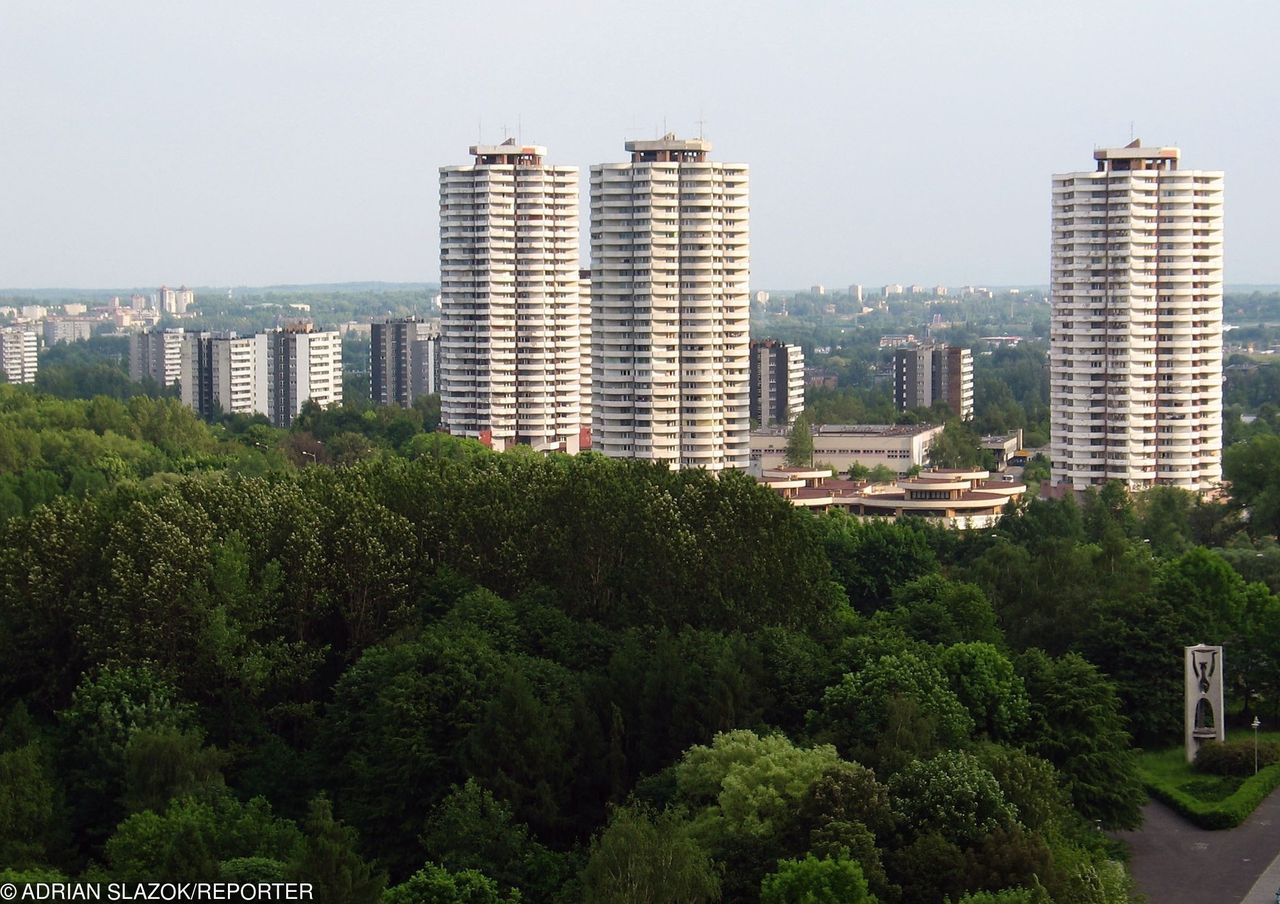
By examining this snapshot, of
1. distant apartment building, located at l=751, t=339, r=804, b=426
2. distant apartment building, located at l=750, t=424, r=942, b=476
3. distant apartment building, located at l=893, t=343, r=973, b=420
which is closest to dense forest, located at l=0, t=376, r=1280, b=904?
distant apartment building, located at l=750, t=424, r=942, b=476

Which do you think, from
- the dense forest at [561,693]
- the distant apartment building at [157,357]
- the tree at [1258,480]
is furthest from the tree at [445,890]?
the distant apartment building at [157,357]

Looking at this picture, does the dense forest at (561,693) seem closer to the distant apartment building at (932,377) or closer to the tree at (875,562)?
the tree at (875,562)

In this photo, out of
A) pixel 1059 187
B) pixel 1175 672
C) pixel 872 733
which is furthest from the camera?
pixel 1059 187

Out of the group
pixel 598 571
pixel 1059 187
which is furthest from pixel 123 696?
pixel 1059 187

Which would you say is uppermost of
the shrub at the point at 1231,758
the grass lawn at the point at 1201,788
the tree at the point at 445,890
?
the tree at the point at 445,890

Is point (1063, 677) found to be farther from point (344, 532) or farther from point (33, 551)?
point (33, 551)

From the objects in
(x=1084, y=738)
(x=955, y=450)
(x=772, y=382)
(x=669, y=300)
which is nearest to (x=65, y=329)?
(x=772, y=382)
